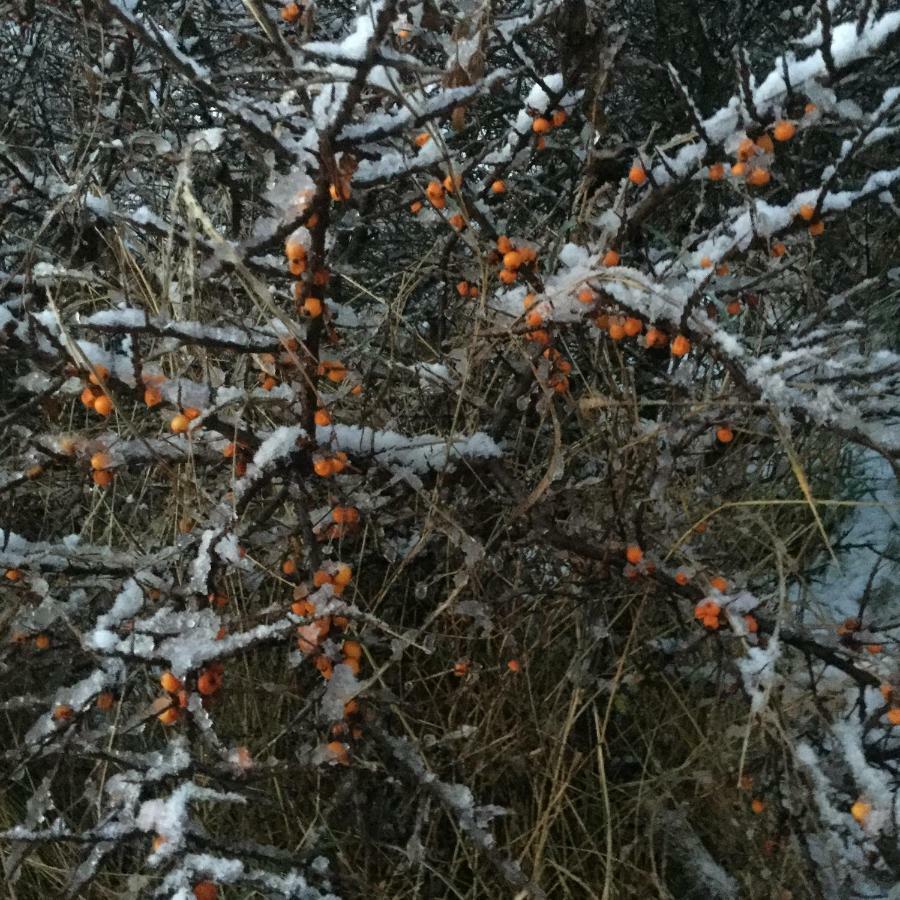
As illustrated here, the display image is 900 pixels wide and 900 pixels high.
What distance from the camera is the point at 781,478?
7.32ft

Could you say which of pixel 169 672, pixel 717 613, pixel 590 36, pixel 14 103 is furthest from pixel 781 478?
pixel 14 103

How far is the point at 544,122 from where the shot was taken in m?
1.64

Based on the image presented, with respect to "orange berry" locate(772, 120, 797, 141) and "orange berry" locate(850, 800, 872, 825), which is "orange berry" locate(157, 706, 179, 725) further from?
"orange berry" locate(772, 120, 797, 141)

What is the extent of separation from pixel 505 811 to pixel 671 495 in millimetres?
761

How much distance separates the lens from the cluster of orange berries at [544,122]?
1.64 meters

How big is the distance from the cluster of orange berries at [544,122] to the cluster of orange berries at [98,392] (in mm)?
854

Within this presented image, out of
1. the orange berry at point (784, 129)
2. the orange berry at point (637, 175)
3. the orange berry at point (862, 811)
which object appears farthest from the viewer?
the orange berry at point (637, 175)

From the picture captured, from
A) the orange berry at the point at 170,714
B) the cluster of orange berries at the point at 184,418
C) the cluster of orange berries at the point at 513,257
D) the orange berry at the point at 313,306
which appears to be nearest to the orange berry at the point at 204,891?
the orange berry at the point at 170,714

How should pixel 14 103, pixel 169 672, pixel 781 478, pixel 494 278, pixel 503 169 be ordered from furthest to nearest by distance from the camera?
pixel 14 103, pixel 781 478, pixel 503 169, pixel 494 278, pixel 169 672

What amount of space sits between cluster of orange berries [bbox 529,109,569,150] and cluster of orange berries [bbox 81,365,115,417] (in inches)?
33.6

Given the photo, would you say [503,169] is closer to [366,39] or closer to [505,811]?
[366,39]

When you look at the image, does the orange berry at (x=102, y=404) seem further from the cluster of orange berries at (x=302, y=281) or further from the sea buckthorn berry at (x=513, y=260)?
the sea buckthorn berry at (x=513, y=260)

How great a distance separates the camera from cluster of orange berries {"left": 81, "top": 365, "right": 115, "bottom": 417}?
1.33m

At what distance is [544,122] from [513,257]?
1.21ft
